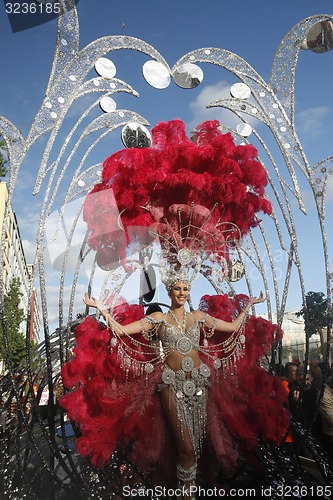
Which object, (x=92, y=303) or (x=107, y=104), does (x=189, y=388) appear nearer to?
(x=92, y=303)

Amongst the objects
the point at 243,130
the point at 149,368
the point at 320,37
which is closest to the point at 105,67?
the point at 243,130

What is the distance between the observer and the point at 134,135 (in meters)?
4.50

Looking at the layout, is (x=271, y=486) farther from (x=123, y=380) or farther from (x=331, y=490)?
(x=123, y=380)

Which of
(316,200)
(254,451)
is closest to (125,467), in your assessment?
(254,451)

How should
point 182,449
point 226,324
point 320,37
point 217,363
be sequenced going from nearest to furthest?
point 182,449
point 217,363
point 226,324
point 320,37

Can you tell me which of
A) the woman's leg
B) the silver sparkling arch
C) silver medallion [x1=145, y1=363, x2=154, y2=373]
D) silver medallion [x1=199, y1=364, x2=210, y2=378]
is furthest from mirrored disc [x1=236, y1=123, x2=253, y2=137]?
the woman's leg

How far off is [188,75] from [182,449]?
340 centimetres

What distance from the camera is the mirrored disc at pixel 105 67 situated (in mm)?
4113

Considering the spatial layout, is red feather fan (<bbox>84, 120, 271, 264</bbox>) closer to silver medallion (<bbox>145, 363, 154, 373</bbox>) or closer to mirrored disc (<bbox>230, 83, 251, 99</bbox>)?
mirrored disc (<bbox>230, 83, 251, 99</bbox>)

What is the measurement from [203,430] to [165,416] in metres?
0.32

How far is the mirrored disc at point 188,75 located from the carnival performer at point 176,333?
47 centimetres

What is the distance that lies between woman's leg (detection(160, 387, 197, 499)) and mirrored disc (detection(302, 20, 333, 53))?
139 inches

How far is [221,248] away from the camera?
397 cm

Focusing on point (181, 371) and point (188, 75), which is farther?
point (188, 75)
